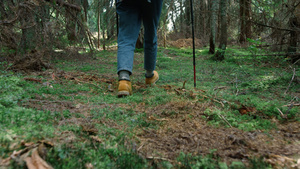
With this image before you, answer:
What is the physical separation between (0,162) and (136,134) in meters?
0.89

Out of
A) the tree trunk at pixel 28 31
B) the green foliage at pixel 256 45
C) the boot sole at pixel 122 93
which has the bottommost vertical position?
the boot sole at pixel 122 93

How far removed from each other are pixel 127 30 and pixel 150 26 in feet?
1.26

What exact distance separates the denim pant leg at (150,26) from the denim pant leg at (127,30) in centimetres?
17

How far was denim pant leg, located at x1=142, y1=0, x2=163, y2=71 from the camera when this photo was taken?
2.86 m

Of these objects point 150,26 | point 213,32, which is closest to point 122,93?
point 150,26

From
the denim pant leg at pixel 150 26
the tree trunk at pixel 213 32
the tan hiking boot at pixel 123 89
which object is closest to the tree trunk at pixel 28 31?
the denim pant leg at pixel 150 26

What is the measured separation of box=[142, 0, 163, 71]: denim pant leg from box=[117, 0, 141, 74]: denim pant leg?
168mm

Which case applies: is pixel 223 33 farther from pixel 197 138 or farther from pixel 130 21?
pixel 197 138

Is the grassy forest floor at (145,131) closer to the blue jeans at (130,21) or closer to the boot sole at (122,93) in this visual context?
the boot sole at (122,93)

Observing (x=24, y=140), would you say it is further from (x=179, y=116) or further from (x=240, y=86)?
(x=240, y=86)

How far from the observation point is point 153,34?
312 cm

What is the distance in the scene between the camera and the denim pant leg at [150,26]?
286cm

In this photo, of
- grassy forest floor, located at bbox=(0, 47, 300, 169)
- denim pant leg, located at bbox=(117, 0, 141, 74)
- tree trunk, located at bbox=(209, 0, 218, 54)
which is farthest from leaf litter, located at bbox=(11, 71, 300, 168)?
tree trunk, located at bbox=(209, 0, 218, 54)

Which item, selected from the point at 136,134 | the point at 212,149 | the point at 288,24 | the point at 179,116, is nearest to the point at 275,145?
the point at 212,149
